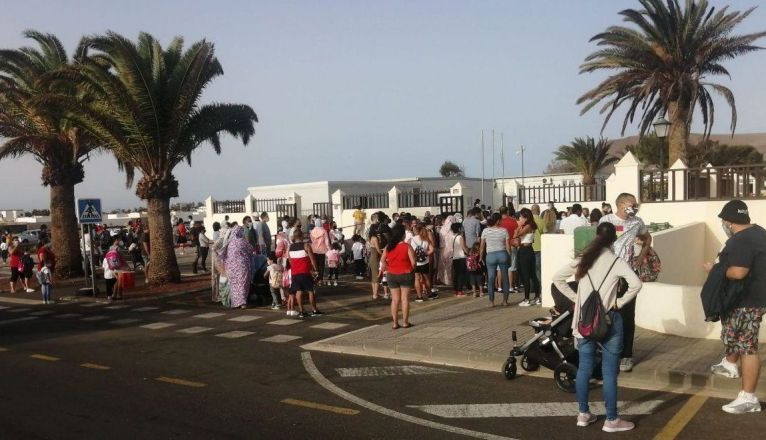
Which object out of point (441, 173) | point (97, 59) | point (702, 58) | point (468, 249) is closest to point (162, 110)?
point (97, 59)

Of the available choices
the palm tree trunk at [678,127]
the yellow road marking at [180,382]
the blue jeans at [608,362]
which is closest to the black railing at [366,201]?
the palm tree trunk at [678,127]

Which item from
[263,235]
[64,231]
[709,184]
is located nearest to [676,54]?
[709,184]

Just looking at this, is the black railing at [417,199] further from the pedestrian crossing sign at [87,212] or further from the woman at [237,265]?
the woman at [237,265]

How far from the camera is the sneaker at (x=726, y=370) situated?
6.73 meters

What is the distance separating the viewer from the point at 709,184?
15297mm

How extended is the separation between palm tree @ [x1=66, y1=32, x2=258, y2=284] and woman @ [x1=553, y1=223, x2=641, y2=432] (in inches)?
588

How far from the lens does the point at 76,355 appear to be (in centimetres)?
959

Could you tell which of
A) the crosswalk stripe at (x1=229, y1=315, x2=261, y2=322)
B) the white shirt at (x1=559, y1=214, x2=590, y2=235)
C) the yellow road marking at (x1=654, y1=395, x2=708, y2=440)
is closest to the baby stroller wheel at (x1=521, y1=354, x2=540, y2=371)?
the yellow road marking at (x1=654, y1=395, x2=708, y2=440)

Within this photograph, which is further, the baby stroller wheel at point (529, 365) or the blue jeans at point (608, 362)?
the baby stroller wheel at point (529, 365)

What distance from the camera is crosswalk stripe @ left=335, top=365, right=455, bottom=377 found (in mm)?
7859

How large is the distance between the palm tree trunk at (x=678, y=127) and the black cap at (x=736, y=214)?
1885 cm

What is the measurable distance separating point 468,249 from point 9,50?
686 inches

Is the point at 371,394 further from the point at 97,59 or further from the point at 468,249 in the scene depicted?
the point at 97,59

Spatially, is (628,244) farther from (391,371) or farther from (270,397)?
(270,397)
